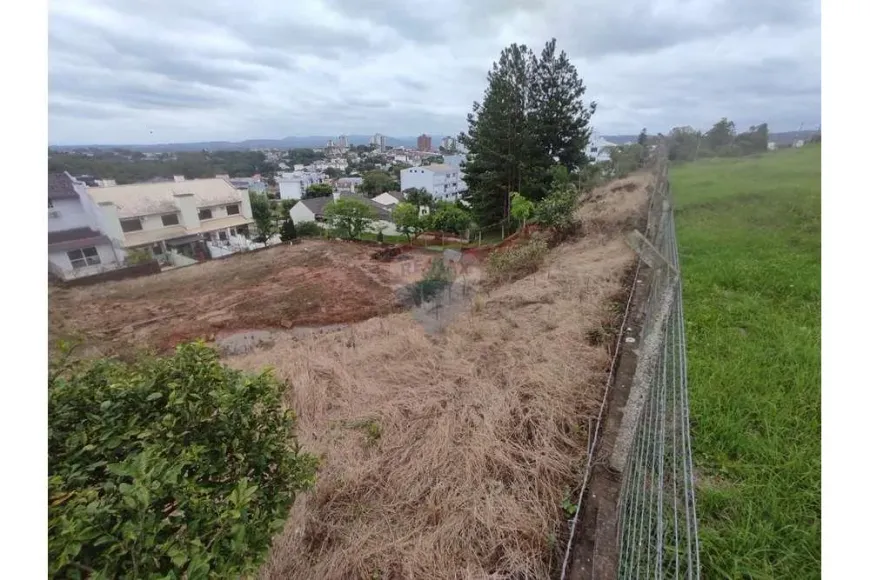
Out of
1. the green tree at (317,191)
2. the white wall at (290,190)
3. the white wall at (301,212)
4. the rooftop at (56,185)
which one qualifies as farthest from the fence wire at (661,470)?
the green tree at (317,191)

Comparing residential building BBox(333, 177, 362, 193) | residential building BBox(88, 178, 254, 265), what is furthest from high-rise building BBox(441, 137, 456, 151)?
residential building BBox(88, 178, 254, 265)

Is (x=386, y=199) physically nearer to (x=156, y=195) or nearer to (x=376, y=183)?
(x=376, y=183)

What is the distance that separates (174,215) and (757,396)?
13.0m

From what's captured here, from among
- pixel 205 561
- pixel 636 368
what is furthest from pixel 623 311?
pixel 205 561

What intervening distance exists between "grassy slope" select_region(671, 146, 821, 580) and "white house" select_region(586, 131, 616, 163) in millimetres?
10851

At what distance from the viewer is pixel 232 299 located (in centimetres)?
868

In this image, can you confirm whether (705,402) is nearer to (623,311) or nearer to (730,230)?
(623,311)

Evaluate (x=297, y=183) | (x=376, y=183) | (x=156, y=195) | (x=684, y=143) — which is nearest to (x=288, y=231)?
(x=156, y=195)

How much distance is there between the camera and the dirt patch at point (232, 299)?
23.0ft

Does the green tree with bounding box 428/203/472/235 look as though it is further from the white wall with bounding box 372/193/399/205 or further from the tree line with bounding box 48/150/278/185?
the white wall with bounding box 372/193/399/205

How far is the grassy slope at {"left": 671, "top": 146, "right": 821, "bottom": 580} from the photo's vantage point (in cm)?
143

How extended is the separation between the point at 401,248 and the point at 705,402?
11.7m

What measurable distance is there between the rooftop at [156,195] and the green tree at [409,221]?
7.10 meters

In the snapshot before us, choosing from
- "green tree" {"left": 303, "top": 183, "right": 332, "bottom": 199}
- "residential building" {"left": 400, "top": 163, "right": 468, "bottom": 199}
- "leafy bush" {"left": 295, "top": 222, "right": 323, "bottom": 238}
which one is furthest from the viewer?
"residential building" {"left": 400, "top": 163, "right": 468, "bottom": 199}
